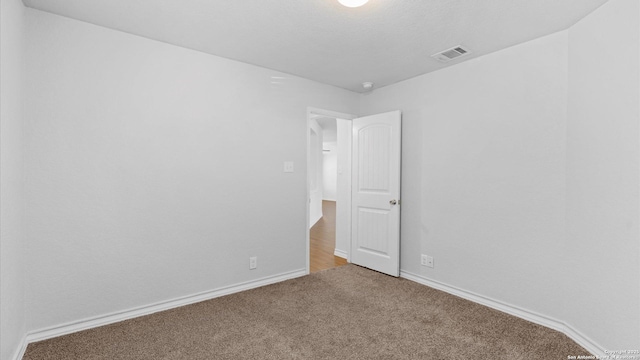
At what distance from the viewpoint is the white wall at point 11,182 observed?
5.25 feet

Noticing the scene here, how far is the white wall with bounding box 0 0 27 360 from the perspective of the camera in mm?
1602

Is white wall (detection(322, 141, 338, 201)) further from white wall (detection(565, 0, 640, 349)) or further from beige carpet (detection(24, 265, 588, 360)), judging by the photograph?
white wall (detection(565, 0, 640, 349))

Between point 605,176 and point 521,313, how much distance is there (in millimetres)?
1326

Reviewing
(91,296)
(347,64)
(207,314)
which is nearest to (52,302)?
(91,296)

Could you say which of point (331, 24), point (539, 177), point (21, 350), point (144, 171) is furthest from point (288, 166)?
point (21, 350)

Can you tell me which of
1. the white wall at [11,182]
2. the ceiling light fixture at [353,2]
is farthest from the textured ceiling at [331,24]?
the white wall at [11,182]

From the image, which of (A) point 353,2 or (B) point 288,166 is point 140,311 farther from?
(A) point 353,2

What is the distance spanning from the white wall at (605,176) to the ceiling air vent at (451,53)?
0.76m

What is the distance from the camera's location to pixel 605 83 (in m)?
1.93

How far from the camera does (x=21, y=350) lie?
190 cm

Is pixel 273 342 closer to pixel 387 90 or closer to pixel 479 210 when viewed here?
pixel 479 210

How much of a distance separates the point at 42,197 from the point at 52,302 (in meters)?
0.79

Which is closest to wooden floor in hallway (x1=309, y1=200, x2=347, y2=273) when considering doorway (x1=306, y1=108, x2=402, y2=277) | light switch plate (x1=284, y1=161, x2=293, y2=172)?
doorway (x1=306, y1=108, x2=402, y2=277)

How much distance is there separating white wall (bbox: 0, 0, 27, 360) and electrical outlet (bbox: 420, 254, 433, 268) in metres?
3.41
